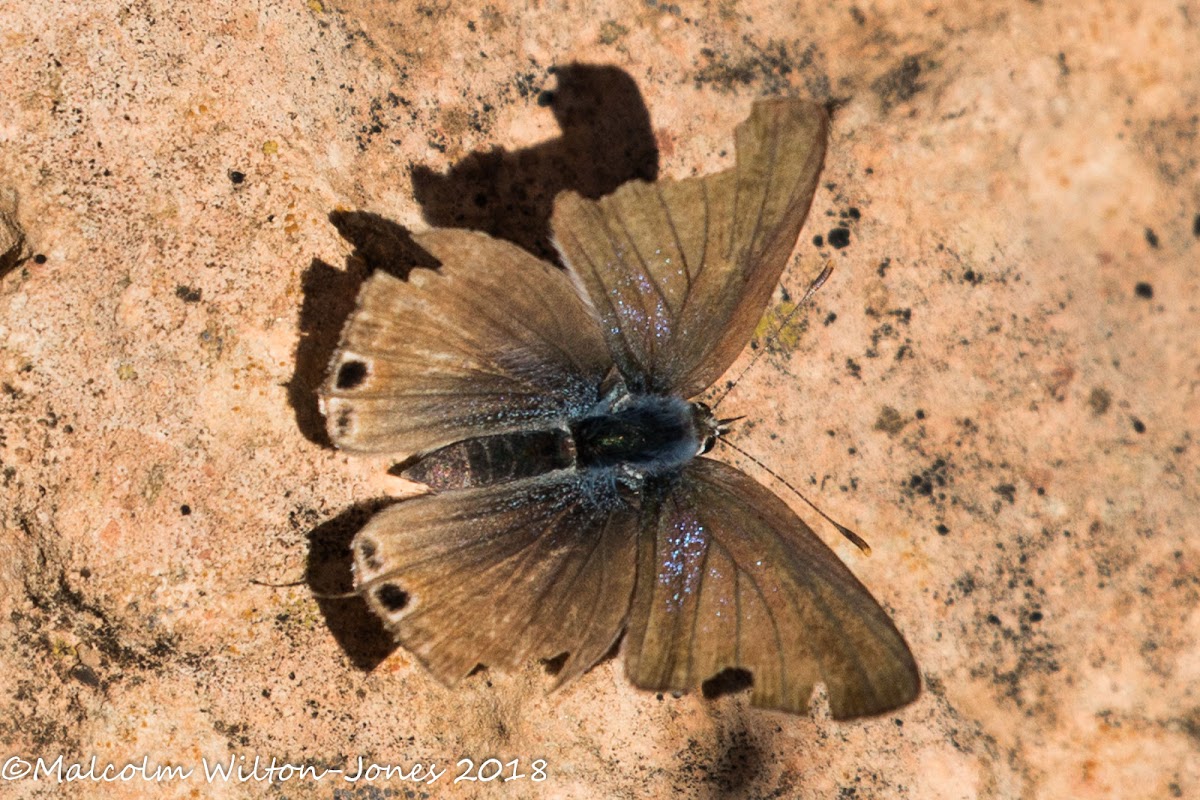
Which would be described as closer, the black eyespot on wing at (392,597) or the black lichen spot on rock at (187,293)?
the black eyespot on wing at (392,597)

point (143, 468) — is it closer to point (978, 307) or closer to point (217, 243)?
point (217, 243)

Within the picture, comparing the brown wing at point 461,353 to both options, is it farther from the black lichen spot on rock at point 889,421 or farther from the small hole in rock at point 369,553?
the black lichen spot on rock at point 889,421

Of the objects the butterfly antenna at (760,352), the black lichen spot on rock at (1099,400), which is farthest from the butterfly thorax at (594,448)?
the black lichen spot on rock at (1099,400)

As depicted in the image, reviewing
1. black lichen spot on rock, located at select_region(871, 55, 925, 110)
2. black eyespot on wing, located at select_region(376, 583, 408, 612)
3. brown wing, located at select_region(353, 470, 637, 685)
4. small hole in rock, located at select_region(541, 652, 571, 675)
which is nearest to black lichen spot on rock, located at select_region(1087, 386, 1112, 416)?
black lichen spot on rock, located at select_region(871, 55, 925, 110)

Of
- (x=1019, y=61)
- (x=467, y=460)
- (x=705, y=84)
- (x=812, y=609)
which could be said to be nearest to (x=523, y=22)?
(x=705, y=84)

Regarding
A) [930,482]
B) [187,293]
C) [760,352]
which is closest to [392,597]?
[187,293]

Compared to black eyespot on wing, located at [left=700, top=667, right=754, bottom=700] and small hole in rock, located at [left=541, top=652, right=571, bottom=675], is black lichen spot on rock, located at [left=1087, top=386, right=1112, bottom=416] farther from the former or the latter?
small hole in rock, located at [left=541, top=652, right=571, bottom=675]
